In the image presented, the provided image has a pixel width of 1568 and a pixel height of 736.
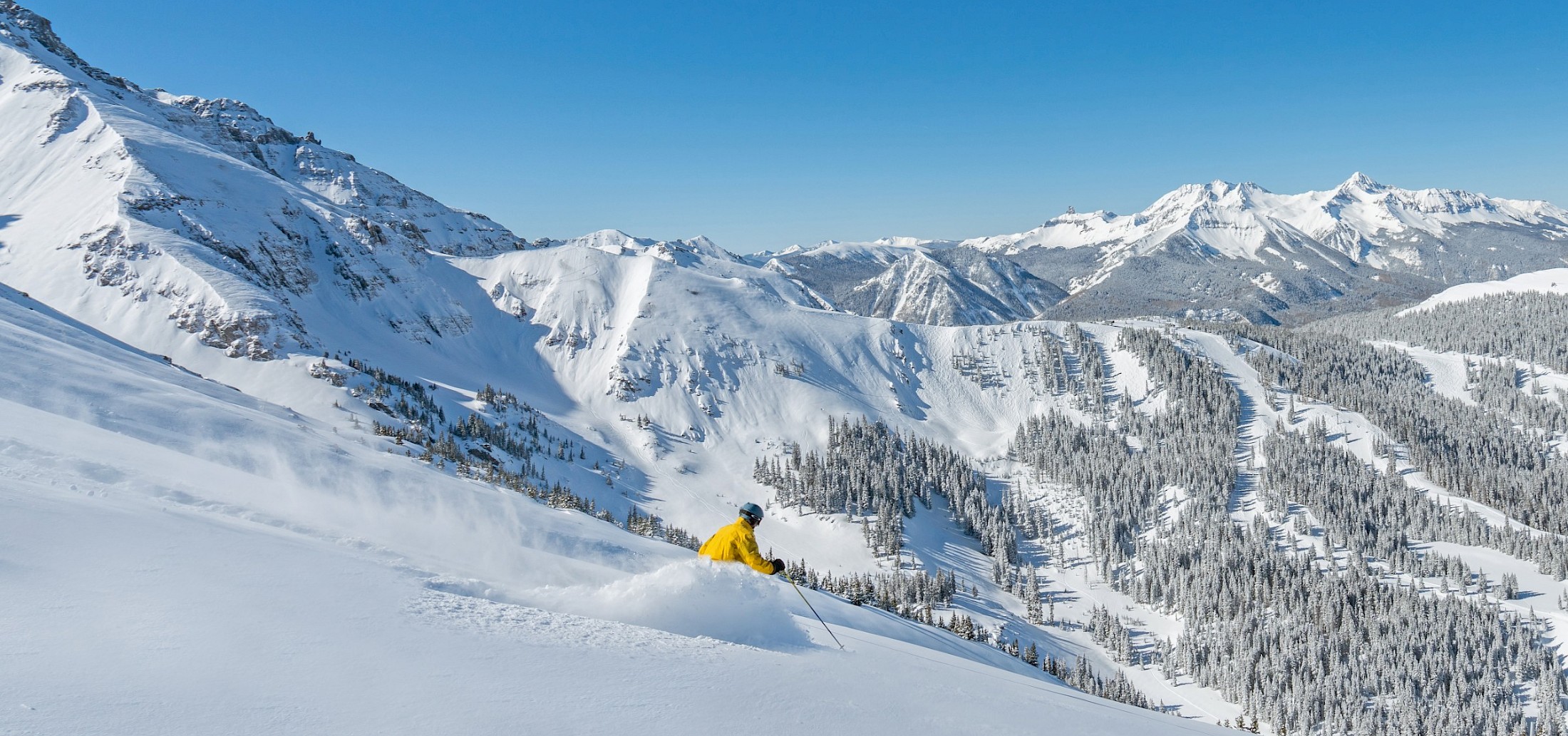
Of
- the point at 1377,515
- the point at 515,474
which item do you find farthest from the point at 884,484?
the point at 1377,515

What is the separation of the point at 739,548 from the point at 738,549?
40 mm

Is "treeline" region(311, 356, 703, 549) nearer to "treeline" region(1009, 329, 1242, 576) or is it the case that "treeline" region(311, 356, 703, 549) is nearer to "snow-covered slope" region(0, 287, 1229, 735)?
"snow-covered slope" region(0, 287, 1229, 735)

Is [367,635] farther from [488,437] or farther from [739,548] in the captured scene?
[488,437]

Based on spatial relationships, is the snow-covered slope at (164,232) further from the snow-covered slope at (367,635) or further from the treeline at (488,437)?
the snow-covered slope at (367,635)

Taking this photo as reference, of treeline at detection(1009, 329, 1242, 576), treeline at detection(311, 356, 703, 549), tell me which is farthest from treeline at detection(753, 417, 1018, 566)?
treeline at detection(311, 356, 703, 549)

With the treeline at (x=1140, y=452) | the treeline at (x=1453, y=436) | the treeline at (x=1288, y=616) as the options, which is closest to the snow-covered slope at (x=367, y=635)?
the treeline at (x=1288, y=616)

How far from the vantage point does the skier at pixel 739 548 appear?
1698cm

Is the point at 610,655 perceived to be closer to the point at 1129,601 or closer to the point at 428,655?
the point at 428,655

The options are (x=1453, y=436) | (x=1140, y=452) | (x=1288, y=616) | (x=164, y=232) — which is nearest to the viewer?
(x=1288, y=616)

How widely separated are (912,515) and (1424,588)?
73.9 metres

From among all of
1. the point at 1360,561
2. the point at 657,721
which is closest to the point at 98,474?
the point at 657,721

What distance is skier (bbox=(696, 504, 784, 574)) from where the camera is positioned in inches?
669

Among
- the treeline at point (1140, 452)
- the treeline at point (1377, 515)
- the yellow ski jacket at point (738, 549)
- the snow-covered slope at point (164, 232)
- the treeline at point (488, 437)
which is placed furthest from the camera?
the treeline at point (1140, 452)

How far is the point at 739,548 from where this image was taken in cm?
1716
